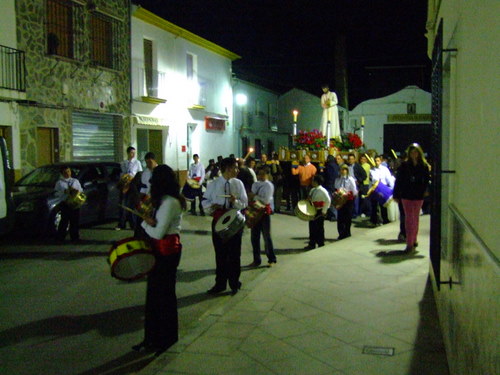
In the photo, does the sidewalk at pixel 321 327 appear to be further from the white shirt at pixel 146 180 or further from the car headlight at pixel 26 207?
the car headlight at pixel 26 207

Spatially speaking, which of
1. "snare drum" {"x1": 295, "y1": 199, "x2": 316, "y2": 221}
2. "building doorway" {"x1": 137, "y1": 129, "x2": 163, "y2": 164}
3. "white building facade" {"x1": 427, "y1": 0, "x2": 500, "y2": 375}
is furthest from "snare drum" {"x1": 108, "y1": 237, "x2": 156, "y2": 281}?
"building doorway" {"x1": 137, "y1": 129, "x2": 163, "y2": 164}

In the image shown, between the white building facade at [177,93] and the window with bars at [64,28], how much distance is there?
11.2ft

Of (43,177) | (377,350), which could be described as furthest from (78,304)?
(43,177)

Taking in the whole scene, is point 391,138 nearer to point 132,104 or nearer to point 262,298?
point 132,104

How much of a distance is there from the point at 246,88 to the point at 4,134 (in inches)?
835

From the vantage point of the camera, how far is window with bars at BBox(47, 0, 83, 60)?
18188mm

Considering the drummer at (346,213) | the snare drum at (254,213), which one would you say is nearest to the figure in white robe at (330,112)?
the drummer at (346,213)

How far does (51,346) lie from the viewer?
5.54 m

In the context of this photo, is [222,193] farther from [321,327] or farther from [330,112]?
[330,112]

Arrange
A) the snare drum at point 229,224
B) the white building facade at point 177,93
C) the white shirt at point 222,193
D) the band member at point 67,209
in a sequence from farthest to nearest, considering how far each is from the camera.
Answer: the white building facade at point 177,93
the band member at point 67,209
the white shirt at point 222,193
the snare drum at point 229,224

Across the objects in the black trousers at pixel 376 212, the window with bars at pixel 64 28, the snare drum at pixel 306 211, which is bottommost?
the black trousers at pixel 376 212

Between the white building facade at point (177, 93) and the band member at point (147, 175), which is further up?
the white building facade at point (177, 93)

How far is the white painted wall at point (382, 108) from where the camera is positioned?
39.4 m

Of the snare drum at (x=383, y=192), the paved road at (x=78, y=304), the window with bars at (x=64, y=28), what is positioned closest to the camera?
the paved road at (x=78, y=304)
